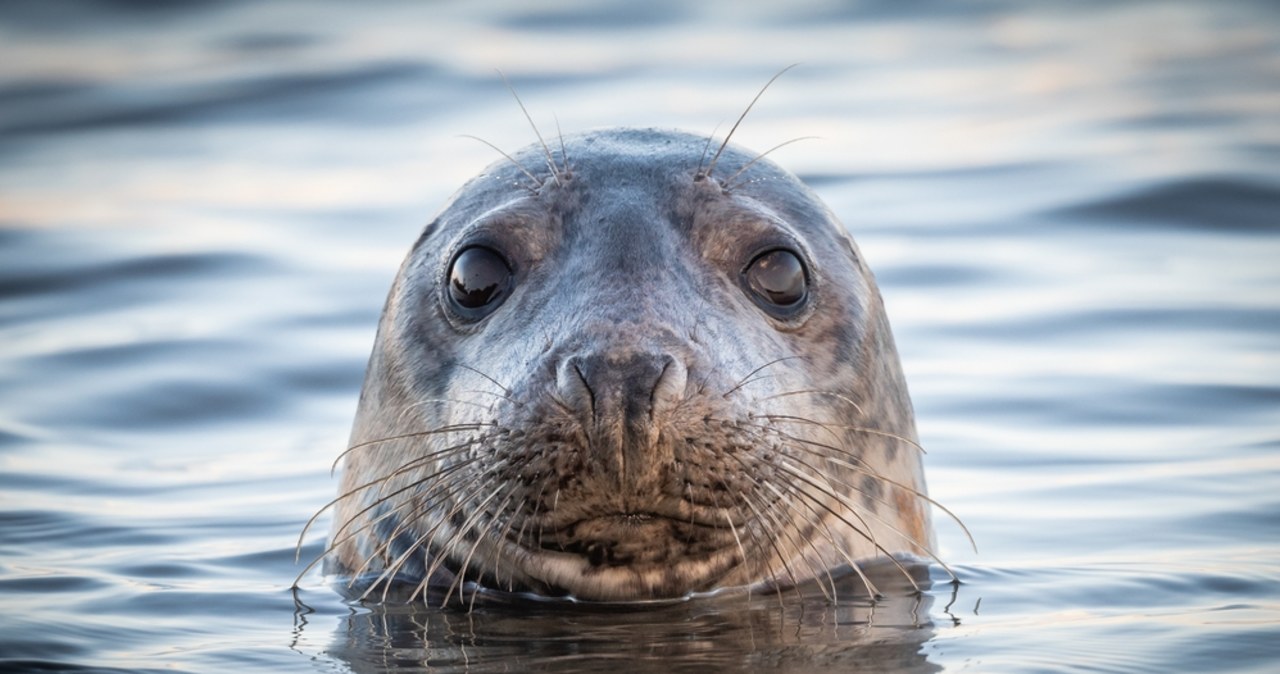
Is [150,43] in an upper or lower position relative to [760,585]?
upper

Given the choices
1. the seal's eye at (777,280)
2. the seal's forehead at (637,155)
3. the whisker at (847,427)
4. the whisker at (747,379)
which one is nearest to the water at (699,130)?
the whisker at (847,427)

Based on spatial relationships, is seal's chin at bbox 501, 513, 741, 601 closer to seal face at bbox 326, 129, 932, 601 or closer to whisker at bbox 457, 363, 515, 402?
seal face at bbox 326, 129, 932, 601

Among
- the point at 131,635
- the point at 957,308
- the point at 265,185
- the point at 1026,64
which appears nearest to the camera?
the point at 131,635

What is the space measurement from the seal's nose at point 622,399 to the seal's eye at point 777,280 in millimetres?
778

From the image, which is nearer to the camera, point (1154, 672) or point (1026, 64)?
point (1154, 672)

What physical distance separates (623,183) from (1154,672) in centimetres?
Result: 165

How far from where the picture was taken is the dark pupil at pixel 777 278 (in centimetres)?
470

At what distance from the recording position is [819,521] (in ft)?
14.8

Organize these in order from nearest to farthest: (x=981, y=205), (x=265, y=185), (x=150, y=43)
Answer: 1. (x=981, y=205)
2. (x=265, y=185)
3. (x=150, y=43)

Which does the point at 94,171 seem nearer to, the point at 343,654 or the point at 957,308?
the point at 957,308

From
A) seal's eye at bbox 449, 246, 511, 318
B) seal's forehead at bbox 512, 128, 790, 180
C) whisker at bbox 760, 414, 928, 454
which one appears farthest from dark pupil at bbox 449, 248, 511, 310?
whisker at bbox 760, 414, 928, 454

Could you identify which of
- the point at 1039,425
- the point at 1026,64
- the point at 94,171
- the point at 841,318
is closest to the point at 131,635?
the point at 841,318

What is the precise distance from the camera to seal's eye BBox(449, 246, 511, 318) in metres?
4.71

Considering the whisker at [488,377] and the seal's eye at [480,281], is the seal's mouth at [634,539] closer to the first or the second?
the whisker at [488,377]
